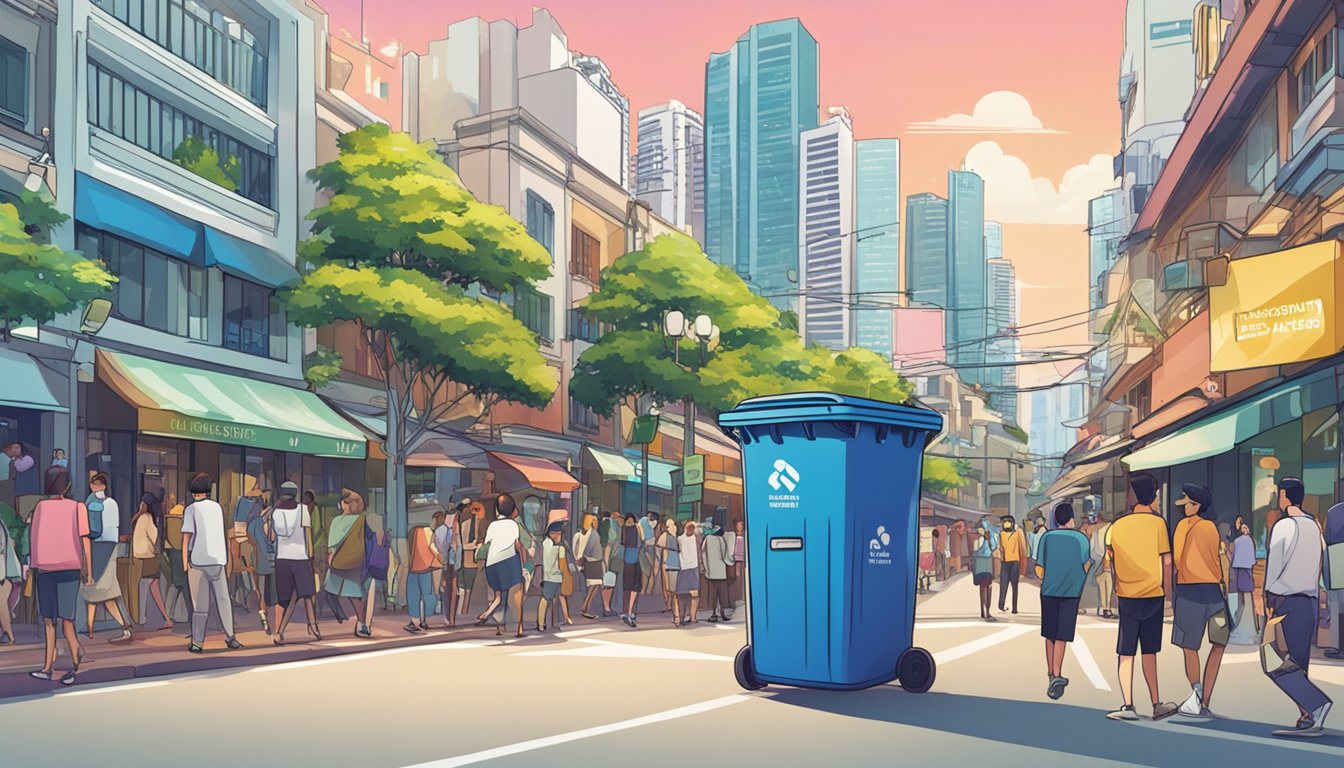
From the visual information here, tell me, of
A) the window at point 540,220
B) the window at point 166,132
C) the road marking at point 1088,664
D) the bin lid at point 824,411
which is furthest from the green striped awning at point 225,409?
the window at point 540,220

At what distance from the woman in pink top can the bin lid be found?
5.51 metres

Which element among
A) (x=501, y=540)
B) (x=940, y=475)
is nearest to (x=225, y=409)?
(x=501, y=540)

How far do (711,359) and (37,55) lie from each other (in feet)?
64.8

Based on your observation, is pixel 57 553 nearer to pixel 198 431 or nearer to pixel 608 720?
pixel 608 720

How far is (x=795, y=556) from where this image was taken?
12.1 m

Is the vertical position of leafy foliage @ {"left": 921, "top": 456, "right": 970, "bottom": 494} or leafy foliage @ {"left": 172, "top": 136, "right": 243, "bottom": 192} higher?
leafy foliage @ {"left": 172, "top": 136, "right": 243, "bottom": 192}

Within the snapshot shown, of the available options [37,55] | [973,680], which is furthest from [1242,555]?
[37,55]

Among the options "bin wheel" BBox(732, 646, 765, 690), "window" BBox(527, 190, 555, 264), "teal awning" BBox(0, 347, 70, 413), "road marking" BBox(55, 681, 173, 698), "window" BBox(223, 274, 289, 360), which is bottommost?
"road marking" BBox(55, 681, 173, 698)

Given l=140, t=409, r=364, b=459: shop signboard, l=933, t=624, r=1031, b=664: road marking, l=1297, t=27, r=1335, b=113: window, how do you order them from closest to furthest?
l=933, t=624, r=1031, b=664: road marking, l=140, t=409, r=364, b=459: shop signboard, l=1297, t=27, r=1335, b=113: window

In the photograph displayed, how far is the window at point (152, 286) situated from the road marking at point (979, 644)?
46.8 feet

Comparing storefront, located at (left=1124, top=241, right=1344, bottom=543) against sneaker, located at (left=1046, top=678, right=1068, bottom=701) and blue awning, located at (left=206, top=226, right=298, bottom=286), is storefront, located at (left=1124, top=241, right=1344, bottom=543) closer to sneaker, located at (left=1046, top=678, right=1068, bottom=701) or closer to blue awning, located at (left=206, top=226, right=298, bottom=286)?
sneaker, located at (left=1046, top=678, right=1068, bottom=701)

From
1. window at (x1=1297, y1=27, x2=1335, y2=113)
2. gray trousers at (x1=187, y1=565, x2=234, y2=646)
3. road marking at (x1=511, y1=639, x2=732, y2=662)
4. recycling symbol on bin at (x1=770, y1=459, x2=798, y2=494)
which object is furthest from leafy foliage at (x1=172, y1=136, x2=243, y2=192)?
window at (x1=1297, y1=27, x2=1335, y2=113)

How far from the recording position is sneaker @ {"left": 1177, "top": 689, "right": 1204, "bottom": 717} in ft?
37.2

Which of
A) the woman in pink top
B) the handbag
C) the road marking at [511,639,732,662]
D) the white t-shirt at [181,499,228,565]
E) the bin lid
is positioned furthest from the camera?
the handbag
